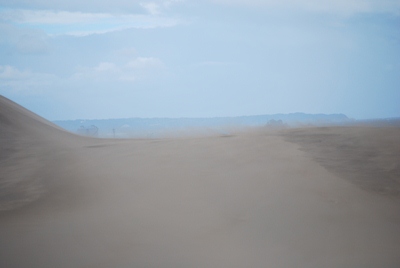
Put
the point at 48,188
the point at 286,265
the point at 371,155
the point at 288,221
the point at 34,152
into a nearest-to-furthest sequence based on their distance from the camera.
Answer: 1. the point at 286,265
2. the point at 288,221
3. the point at 48,188
4. the point at 371,155
5. the point at 34,152

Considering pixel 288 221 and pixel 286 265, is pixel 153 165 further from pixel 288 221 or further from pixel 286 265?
pixel 286 265

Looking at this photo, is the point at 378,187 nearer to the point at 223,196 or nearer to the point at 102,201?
the point at 223,196

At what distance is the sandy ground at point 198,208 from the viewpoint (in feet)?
10.0

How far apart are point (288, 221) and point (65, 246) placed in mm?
1804

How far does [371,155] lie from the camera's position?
471cm

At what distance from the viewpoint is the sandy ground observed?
3062mm

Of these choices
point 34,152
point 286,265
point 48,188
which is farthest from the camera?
point 34,152

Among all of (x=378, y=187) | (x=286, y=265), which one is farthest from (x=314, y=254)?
(x=378, y=187)

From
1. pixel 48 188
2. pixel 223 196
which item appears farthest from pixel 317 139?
pixel 48 188

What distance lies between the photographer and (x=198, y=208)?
3.75 meters

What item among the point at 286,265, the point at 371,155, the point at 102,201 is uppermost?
the point at 371,155

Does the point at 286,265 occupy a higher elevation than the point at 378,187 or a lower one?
lower

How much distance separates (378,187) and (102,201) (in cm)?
271

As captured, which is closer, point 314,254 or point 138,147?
point 314,254
